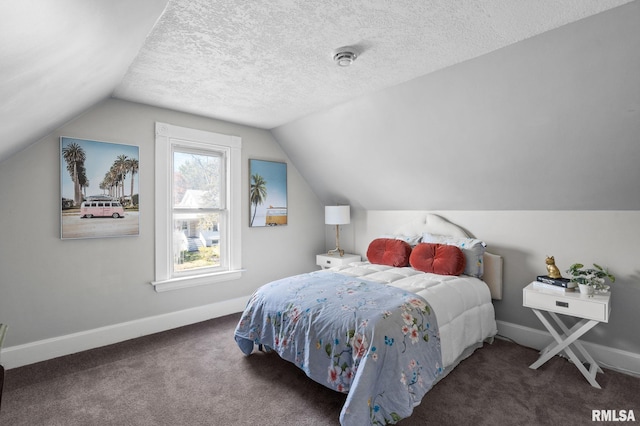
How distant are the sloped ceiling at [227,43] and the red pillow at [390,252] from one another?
5.69ft

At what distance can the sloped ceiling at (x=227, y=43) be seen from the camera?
4.27 feet

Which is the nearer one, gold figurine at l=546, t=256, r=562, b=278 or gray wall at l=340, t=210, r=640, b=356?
gray wall at l=340, t=210, r=640, b=356

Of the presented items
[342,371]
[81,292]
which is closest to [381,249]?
[342,371]

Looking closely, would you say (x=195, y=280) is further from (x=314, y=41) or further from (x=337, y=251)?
(x=314, y=41)

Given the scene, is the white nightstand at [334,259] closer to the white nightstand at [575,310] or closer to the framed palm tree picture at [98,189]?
the white nightstand at [575,310]

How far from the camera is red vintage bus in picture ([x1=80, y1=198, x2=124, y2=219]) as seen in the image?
9.78 feet

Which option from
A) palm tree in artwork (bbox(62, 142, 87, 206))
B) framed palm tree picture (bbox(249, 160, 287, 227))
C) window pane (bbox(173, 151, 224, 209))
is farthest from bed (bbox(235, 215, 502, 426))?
palm tree in artwork (bbox(62, 142, 87, 206))

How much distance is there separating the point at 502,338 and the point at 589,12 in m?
2.83

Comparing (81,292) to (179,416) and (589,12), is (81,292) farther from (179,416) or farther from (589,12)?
(589,12)

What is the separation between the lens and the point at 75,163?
2.93 meters

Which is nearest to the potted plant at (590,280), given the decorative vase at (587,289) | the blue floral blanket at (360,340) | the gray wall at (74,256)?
the decorative vase at (587,289)

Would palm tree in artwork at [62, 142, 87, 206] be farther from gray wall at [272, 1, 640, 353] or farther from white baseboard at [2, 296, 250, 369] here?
gray wall at [272, 1, 640, 353]

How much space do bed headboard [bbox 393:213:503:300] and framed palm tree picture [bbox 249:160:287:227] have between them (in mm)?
1633

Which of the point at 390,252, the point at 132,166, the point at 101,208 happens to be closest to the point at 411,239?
the point at 390,252
